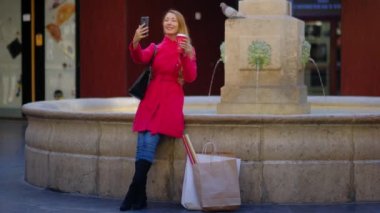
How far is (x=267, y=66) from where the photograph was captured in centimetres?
1030

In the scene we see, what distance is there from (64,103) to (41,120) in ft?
6.67

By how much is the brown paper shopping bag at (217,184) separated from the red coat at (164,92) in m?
0.56

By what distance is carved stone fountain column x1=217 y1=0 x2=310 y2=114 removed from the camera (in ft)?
33.7

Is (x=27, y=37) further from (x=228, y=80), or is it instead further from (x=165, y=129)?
(x=165, y=129)

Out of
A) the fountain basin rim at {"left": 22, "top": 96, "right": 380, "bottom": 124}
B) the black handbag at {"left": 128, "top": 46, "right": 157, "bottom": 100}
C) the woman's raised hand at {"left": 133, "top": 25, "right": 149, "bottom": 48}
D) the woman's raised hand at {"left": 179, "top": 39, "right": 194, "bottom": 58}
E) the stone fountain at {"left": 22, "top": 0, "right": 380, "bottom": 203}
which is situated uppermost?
the woman's raised hand at {"left": 133, "top": 25, "right": 149, "bottom": 48}

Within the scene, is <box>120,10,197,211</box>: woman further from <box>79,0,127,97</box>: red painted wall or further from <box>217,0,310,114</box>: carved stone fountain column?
<box>79,0,127,97</box>: red painted wall

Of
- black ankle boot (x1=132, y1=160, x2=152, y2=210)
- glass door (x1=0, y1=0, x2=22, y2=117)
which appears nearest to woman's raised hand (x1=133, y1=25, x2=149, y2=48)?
black ankle boot (x1=132, y1=160, x2=152, y2=210)

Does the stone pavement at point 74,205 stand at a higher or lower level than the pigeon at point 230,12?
lower

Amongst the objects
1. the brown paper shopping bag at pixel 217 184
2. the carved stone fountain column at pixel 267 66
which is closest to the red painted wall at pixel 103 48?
the carved stone fountain column at pixel 267 66

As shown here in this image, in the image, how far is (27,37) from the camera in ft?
69.3

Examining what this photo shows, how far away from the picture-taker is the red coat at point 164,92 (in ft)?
26.4

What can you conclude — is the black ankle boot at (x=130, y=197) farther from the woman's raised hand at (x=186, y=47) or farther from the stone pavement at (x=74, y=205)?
the woman's raised hand at (x=186, y=47)

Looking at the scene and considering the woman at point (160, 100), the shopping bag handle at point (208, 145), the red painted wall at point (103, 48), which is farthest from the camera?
the red painted wall at point (103, 48)

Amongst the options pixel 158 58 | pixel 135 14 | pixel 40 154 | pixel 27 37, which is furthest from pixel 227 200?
pixel 27 37
